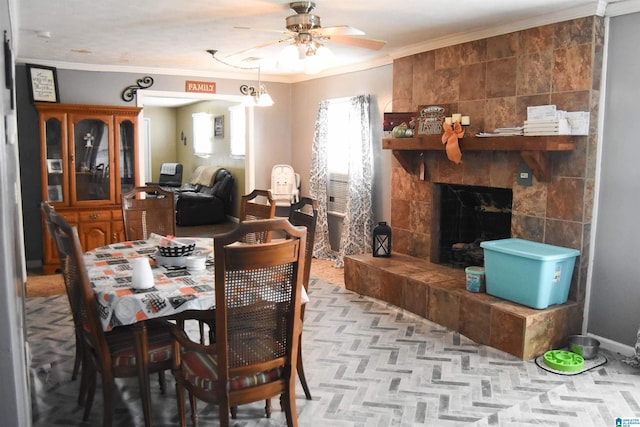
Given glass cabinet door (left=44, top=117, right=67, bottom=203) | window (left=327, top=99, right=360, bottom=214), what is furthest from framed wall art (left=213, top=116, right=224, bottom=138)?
glass cabinet door (left=44, top=117, right=67, bottom=203)

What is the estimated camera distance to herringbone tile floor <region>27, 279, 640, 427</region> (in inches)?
110

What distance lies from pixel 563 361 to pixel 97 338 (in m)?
2.73

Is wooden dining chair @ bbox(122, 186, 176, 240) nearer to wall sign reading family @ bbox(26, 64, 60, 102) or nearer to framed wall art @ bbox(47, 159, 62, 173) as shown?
framed wall art @ bbox(47, 159, 62, 173)

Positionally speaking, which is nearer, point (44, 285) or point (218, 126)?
point (44, 285)

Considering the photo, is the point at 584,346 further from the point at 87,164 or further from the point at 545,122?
the point at 87,164

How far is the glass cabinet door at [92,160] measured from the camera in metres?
5.82

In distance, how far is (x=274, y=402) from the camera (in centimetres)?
296

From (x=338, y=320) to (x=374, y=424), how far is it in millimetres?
1594

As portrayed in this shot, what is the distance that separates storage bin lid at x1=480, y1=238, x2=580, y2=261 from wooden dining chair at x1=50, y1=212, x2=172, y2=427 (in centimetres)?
229

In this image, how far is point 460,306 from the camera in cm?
393

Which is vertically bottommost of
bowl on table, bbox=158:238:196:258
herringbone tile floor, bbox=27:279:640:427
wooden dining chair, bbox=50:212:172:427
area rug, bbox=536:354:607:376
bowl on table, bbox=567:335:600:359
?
herringbone tile floor, bbox=27:279:640:427

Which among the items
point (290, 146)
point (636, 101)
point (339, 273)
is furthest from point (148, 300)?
point (290, 146)

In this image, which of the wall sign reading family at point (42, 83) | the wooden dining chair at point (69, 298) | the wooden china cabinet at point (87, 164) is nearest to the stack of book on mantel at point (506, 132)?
the wooden dining chair at point (69, 298)

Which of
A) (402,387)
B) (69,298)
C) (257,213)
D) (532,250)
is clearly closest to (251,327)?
(69,298)
